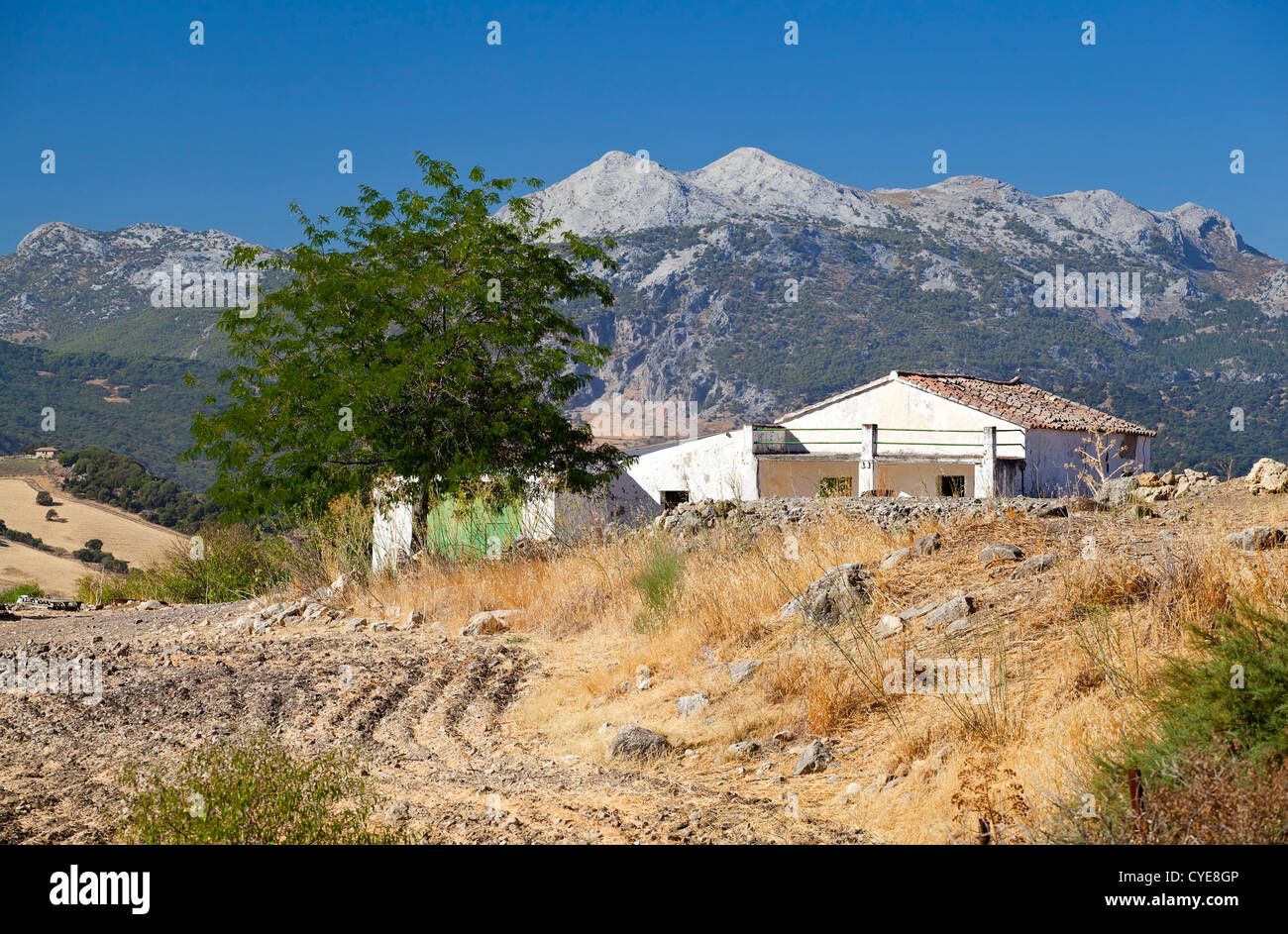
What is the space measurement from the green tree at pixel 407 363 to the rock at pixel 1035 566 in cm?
973

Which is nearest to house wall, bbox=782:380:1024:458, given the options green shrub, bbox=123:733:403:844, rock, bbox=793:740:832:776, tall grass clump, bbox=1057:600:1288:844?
rock, bbox=793:740:832:776

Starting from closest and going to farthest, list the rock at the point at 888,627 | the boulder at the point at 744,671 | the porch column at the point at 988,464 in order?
the boulder at the point at 744,671 < the rock at the point at 888,627 < the porch column at the point at 988,464

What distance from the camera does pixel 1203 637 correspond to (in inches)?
175

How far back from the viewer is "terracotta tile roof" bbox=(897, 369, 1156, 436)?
3628 cm

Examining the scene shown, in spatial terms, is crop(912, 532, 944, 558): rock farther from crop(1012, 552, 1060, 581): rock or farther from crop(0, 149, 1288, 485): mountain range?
crop(0, 149, 1288, 485): mountain range

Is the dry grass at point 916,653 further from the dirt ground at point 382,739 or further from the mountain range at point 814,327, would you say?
the mountain range at point 814,327

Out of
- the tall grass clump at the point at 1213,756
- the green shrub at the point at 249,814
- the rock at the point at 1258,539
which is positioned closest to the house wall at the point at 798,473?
the rock at the point at 1258,539

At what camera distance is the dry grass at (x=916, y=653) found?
4746 millimetres

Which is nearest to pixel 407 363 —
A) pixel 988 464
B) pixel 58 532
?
pixel 988 464

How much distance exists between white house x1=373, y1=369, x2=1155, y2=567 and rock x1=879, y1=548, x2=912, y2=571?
22.8 metres

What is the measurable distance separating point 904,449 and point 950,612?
31.5 meters

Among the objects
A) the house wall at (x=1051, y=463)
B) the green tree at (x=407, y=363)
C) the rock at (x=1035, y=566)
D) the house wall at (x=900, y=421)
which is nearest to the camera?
the rock at (x=1035, y=566)

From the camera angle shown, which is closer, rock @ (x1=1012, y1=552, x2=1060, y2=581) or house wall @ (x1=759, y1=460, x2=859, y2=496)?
rock @ (x1=1012, y1=552, x2=1060, y2=581)
